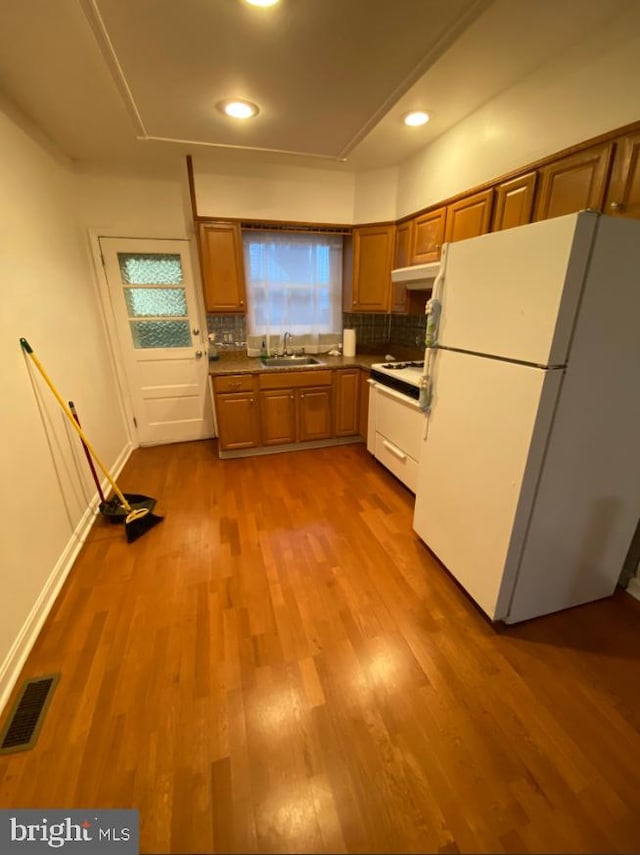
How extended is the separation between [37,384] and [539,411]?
2508 millimetres

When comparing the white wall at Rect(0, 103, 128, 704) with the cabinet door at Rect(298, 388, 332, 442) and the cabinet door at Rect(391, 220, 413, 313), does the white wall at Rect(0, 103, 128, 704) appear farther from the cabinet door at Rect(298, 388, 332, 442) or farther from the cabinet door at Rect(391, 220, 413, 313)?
the cabinet door at Rect(391, 220, 413, 313)

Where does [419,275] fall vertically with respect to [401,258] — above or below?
below

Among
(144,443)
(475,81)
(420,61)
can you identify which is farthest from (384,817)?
(144,443)

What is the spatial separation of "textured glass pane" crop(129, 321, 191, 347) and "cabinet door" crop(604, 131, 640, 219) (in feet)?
10.9

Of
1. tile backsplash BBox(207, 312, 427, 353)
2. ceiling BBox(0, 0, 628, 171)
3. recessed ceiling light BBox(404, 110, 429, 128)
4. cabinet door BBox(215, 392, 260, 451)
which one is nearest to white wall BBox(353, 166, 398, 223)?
ceiling BBox(0, 0, 628, 171)

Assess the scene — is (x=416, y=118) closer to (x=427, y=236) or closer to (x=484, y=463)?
(x=427, y=236)

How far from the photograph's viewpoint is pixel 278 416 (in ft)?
11.1

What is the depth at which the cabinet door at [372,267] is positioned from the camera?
10.7ft

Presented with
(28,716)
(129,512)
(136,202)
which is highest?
(136,202)

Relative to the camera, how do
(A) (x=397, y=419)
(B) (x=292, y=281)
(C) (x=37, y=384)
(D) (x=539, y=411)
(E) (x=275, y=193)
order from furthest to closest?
1. (B) (x=292, y=281)
2. (E) (x=275, y=193)
3. (A) (x=397, y=419)
4. (C) (x=37, y=384)
5. (D) (x=539, y=411)

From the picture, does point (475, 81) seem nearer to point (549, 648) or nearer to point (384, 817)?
point (549, 648)

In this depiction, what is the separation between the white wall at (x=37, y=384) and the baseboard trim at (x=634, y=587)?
2.94m

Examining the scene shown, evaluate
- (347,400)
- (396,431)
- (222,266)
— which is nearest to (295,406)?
(347,400)

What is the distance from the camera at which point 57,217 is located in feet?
8.18
